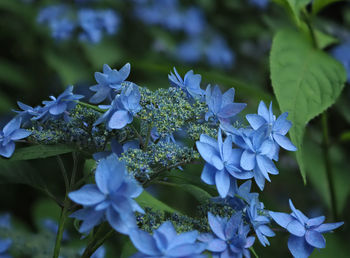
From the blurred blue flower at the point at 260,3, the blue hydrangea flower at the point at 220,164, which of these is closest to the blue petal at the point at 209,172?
the blue hydrangea flower at the point at 220,164

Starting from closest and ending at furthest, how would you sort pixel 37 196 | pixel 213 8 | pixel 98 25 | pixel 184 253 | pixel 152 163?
pixel 184 253 < pixel 152 163 < pixel 98 25 < pixel 37 196 < pixel 213 8

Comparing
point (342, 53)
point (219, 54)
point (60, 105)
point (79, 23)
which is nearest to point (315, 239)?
point (60, 105)

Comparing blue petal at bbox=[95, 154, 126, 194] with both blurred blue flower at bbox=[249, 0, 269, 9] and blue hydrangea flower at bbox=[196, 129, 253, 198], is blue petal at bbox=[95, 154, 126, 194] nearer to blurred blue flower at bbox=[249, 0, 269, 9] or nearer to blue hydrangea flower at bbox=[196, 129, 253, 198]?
blue hydrangea flower at bbox=[196, 129, 253, 198]

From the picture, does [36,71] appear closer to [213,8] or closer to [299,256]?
[213,8]

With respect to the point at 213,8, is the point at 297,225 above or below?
above

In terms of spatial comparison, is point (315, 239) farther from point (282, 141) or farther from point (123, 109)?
point (123, 109)

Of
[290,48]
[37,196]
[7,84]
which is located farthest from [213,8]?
Answer: [290,48]
